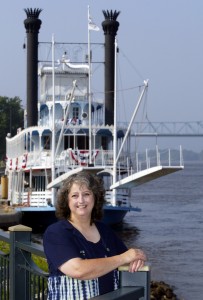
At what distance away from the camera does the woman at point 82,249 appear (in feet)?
13.3

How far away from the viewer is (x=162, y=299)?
61.4 ft

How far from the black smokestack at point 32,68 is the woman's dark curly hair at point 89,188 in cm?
3924

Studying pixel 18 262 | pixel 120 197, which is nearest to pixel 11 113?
pixel 120 197

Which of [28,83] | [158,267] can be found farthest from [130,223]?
[158,267]

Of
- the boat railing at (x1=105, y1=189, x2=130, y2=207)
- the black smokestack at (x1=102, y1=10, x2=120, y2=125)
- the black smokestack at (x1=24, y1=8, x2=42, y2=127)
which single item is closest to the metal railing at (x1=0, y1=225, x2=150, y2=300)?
the boat railing at (x1=105, y1=189, x2=130, y2=207)

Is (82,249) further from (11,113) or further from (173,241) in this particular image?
(11,113)

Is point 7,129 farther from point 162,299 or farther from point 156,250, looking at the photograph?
point 162,299

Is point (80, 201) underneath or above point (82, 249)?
above

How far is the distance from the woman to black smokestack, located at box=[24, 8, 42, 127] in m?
39.3

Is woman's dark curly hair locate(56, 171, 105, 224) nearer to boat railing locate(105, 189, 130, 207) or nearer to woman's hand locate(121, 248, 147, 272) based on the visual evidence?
woman's hand locate(121, 248, 147, 272)

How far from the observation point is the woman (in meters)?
4.06

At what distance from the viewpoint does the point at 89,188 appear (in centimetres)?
442

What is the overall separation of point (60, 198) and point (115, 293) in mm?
827

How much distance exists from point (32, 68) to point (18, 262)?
3953cm
